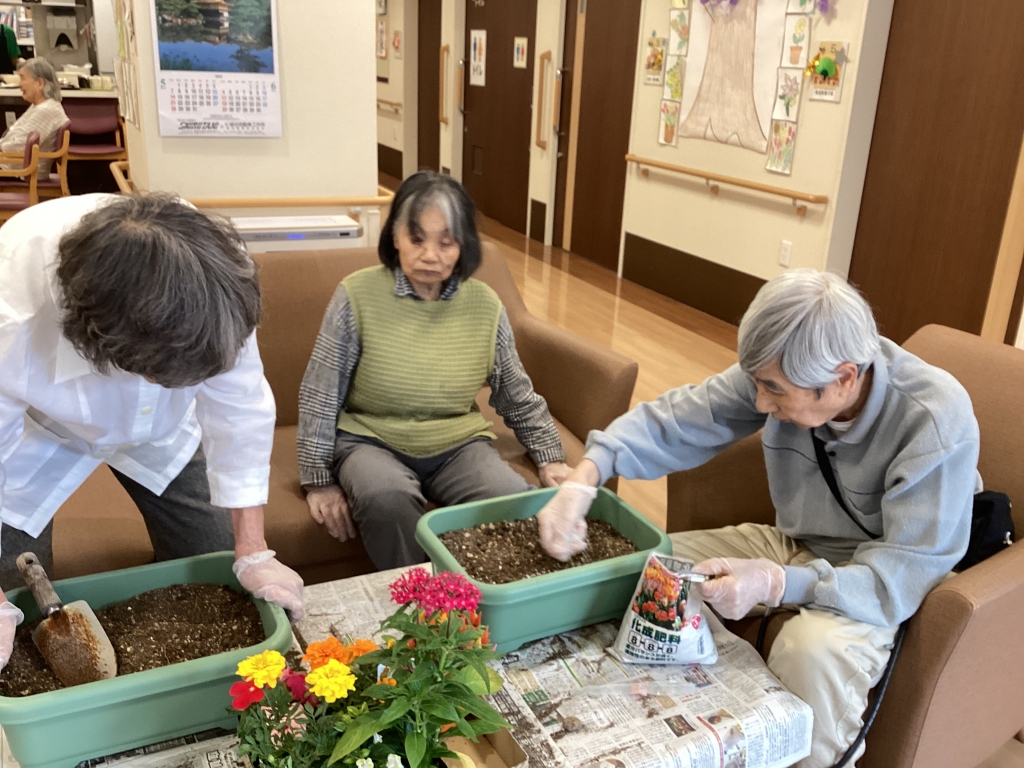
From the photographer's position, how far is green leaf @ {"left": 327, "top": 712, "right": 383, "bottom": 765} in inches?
33.5

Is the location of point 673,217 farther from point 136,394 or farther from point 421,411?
point 136,394

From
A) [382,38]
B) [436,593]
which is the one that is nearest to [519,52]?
[382,38]

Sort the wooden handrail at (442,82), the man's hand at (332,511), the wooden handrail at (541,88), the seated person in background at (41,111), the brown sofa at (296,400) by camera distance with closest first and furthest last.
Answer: the brown sofa at (296,400), the man's hand at (332,511), the seated person in background at (41,111), the wooden handrail at (541,88), the wooden handrail at (442,82)

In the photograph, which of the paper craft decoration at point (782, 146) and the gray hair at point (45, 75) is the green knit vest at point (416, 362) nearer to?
the paper craft decoration at point (782, 146)

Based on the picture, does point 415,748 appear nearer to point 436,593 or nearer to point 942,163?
point 436,593

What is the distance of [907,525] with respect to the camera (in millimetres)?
1273

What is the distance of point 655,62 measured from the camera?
4.97 meters

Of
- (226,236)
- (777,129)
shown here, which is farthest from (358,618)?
(777,129)

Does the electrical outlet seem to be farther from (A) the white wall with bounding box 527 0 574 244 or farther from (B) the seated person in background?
(B) the seated person in background

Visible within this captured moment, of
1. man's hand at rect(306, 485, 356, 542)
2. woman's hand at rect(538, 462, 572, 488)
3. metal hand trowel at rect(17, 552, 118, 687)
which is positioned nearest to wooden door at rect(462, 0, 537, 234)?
woman's hand at rect(538, 462, 572, 488)

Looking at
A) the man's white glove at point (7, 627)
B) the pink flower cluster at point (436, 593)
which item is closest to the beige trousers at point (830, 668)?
the pink flower cluster at point (436, 593)

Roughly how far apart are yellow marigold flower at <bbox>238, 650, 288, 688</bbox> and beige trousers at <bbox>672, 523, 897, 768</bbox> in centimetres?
74

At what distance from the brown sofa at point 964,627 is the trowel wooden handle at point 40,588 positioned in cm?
107

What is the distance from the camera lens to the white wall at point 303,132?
3.15 meters
